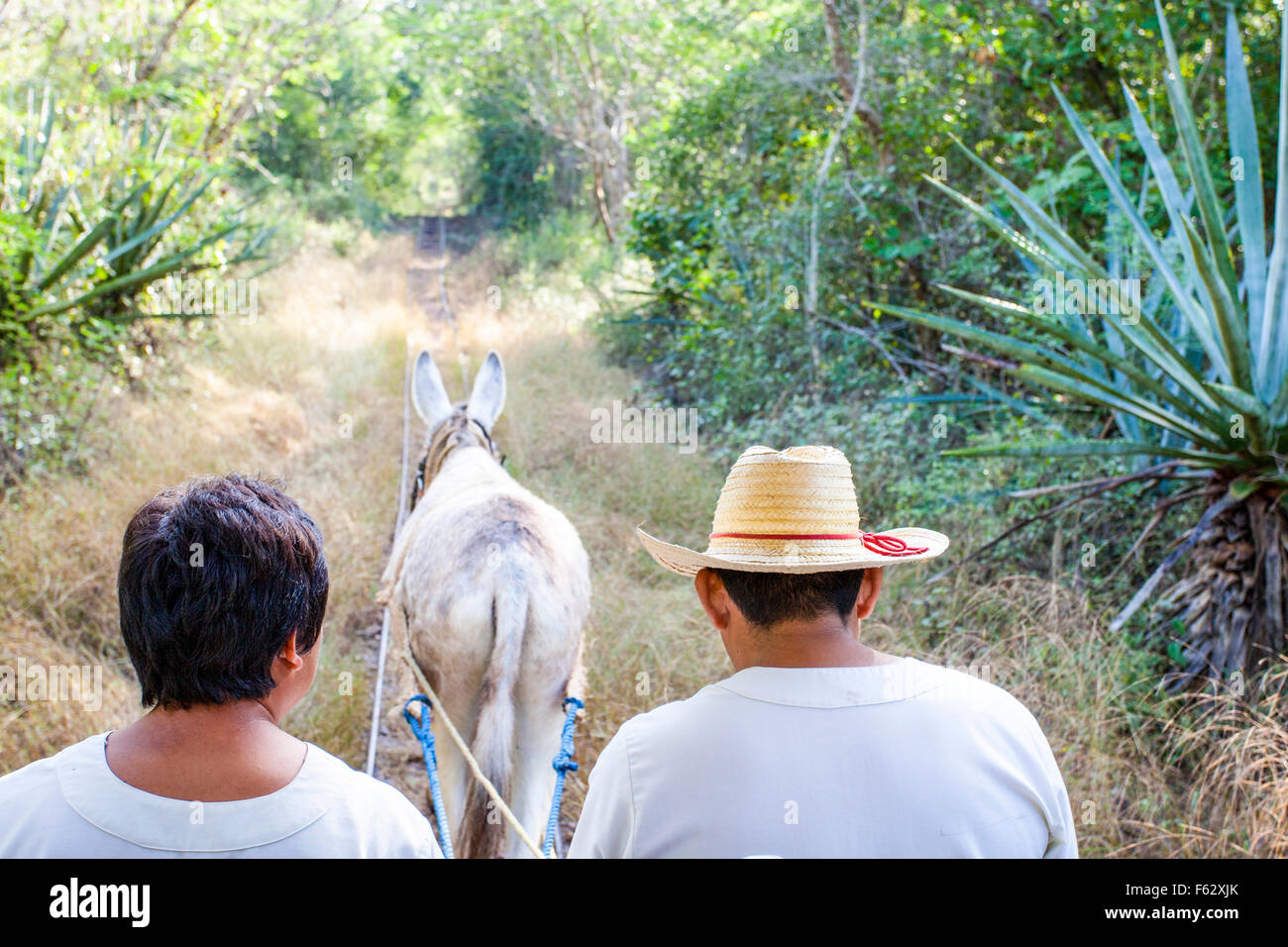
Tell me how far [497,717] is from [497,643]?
265mm

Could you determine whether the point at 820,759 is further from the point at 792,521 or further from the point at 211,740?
the point at 211,740

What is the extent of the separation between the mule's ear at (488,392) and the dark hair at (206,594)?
157 inches

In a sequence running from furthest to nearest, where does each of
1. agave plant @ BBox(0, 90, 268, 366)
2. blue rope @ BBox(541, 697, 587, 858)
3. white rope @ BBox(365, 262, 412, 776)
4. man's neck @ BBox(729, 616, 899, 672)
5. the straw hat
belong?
agave plant @ BBox(0, 90, 268, 366) < white rope @ BBox(365, 262, 412, 776) < blue rope @ BBox(541, 697, 587, 858) < the straw hat < man's neck @ BBox(729, 616, 899, 672)

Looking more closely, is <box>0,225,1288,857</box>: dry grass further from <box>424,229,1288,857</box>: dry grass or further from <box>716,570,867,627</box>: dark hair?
<box>716,570,867,627</box>: dark hair

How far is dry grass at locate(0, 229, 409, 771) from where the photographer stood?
516cm

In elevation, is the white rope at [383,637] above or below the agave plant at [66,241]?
below

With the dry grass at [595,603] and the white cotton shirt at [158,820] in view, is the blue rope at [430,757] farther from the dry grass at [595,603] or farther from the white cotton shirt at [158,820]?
the white cotton shirt at [158,820]

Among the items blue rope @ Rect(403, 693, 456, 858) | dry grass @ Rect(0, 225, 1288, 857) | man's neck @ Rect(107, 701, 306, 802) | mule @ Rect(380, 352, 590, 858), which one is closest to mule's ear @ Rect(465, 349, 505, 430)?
dry grass @ Rect(0, 225, 1288, 857)

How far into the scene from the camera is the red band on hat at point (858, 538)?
1986mm

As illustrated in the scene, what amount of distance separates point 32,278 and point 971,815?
9049 mm

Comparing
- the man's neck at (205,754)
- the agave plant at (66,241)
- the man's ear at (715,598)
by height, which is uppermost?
the agave plant at (66,241)

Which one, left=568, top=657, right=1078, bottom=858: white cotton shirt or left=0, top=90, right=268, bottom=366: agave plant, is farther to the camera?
left=0, top=90, right=268, bottom=366: agave plant

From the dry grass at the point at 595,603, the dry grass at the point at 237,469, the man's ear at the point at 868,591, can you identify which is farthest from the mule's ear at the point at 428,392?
the man's ear at the point at 868,591

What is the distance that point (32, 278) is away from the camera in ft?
27.3
